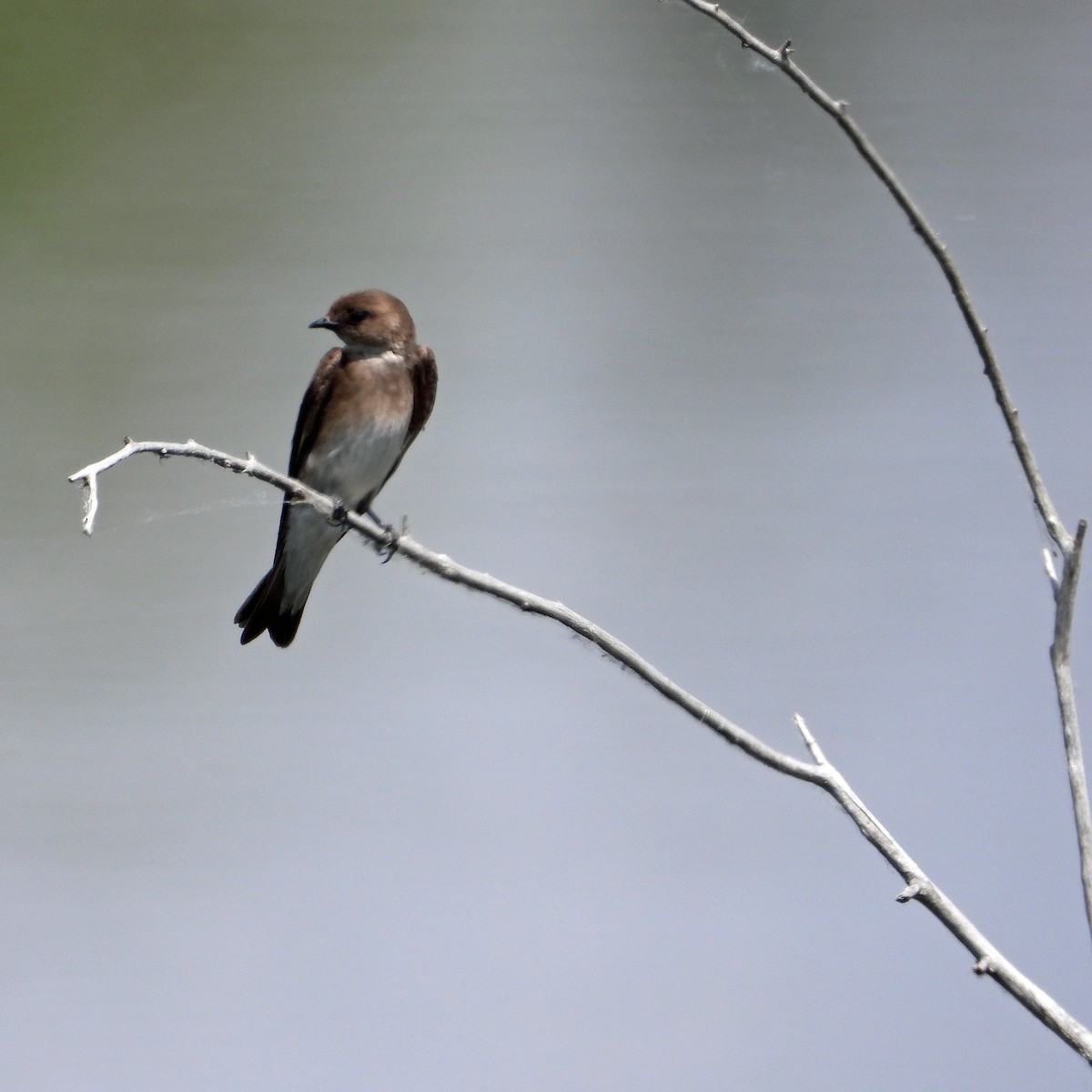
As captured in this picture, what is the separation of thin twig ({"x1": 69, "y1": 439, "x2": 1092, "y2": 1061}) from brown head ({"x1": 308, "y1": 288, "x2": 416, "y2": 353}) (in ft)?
5.04

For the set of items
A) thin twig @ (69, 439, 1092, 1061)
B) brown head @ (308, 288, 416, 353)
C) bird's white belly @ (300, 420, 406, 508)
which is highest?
brown head @ (308, 288, 416, 353)

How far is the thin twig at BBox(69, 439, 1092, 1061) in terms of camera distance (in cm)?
106

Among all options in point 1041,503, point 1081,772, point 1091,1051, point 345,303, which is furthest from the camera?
point 345,303

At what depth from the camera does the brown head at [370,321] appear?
2.98 m

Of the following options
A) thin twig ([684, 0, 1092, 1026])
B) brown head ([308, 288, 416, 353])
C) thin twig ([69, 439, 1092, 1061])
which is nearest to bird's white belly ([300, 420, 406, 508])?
brown head ([308, 288, 416, 353])

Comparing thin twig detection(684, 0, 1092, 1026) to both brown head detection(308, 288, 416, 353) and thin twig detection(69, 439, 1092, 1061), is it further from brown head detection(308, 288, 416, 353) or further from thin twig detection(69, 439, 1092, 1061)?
brown head detection(308, 288, 416, 353)

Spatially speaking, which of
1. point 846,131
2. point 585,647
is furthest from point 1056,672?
point 846,131

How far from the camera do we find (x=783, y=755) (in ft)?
3.99

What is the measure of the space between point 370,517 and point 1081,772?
226cm

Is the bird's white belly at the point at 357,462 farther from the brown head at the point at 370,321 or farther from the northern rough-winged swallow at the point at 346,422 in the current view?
the brown head at the point at 370,321

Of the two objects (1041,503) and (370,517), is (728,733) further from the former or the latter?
(370,517)

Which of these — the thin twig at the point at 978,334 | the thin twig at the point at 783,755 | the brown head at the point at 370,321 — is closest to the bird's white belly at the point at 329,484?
the brown head at the point at 370,321

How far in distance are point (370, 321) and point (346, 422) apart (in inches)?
9.1

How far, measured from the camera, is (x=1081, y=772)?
3.78ft
